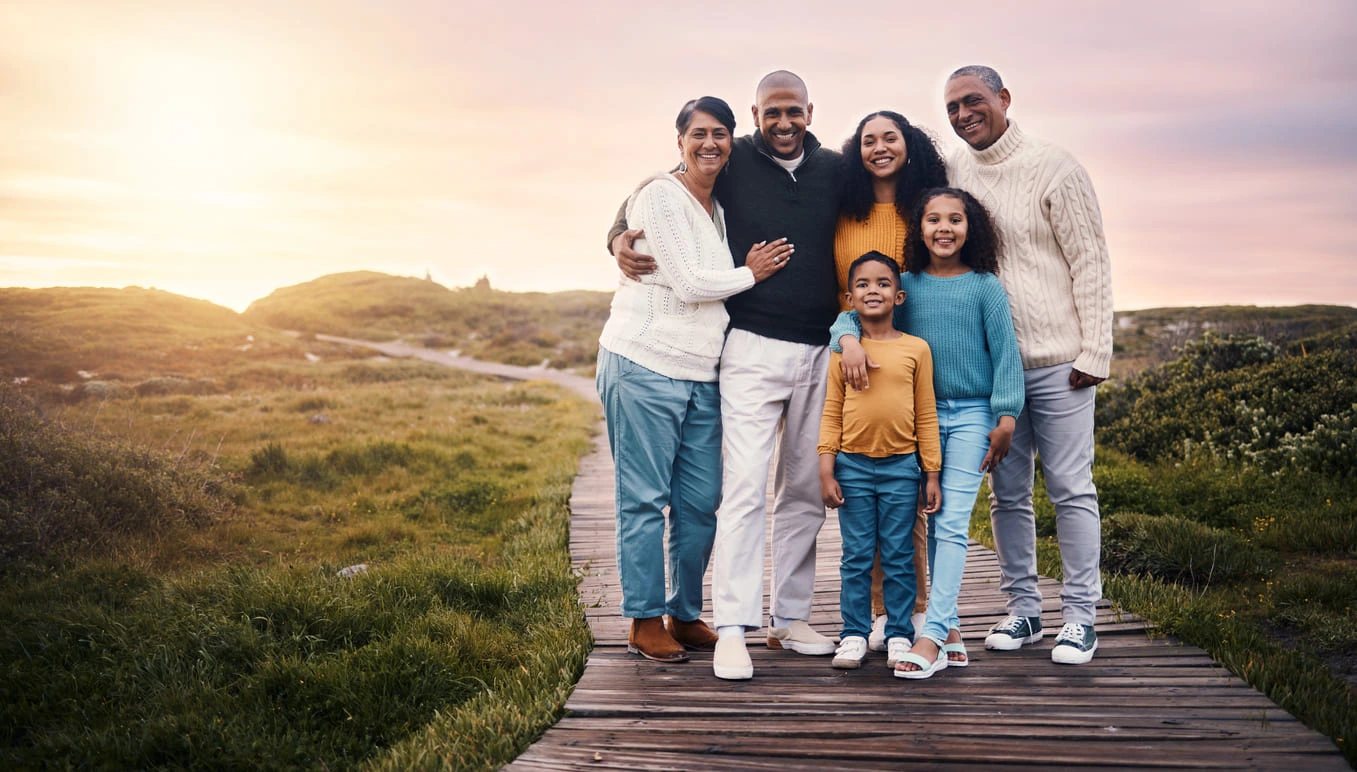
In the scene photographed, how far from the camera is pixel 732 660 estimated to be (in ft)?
12.1

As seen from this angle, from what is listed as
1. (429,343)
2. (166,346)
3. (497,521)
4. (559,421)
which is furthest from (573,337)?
(497,521)

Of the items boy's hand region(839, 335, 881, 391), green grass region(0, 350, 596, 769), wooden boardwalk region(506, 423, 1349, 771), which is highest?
boy's hand region(839, 335, 881, 391)

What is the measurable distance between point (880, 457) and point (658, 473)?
97 cm

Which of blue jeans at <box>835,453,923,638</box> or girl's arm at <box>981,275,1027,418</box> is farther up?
girl's arm at <box>981,275,1027,418</box>

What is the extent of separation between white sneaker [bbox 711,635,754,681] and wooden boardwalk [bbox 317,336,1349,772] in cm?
4

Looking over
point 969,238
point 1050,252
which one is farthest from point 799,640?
point 1050,252

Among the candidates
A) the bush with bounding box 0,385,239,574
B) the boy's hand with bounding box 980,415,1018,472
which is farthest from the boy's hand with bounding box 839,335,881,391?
the bush with bounding box 0,385,239,574

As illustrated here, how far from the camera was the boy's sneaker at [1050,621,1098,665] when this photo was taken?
3787 millimetres

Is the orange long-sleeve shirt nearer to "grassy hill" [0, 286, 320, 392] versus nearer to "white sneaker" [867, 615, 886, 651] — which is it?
"white sneaker" [867, 615, 886, 651]

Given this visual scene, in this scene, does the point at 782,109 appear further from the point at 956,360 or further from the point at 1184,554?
the point at 1184,554

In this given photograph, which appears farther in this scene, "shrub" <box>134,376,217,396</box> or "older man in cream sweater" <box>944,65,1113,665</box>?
"shrub" <box>134,376,217,396</box>

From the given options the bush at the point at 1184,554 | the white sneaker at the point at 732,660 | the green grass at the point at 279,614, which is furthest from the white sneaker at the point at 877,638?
the bush at the point at 1184,554

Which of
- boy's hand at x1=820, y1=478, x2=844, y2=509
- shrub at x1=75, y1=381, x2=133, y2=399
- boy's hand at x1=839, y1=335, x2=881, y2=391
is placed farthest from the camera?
shrub at x1=75, y1=381, x2=133, y2=399

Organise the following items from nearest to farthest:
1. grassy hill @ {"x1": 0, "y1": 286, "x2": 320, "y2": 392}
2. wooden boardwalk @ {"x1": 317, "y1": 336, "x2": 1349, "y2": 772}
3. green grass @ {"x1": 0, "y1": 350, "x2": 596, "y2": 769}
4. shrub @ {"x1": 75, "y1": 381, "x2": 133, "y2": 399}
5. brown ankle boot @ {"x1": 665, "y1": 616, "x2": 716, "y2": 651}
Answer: wooden boardwalk @ {"x1": 317, "y1": 336, "x2": 1349, "y2": 772}
green grass @ {"x1": 0, "y1": 350, "x2": 596, "y2": 769}
brown ankle boot @ {"x1": 665, "y1": 616, "x2": 716, "y2": 651}
grassy hill @ {"x1": 0, "y1": 286, "x2": 320, "y2": 392}
shrub @ {"x1": 75, "y1": 381, "x2": 133, "y2": 399}
